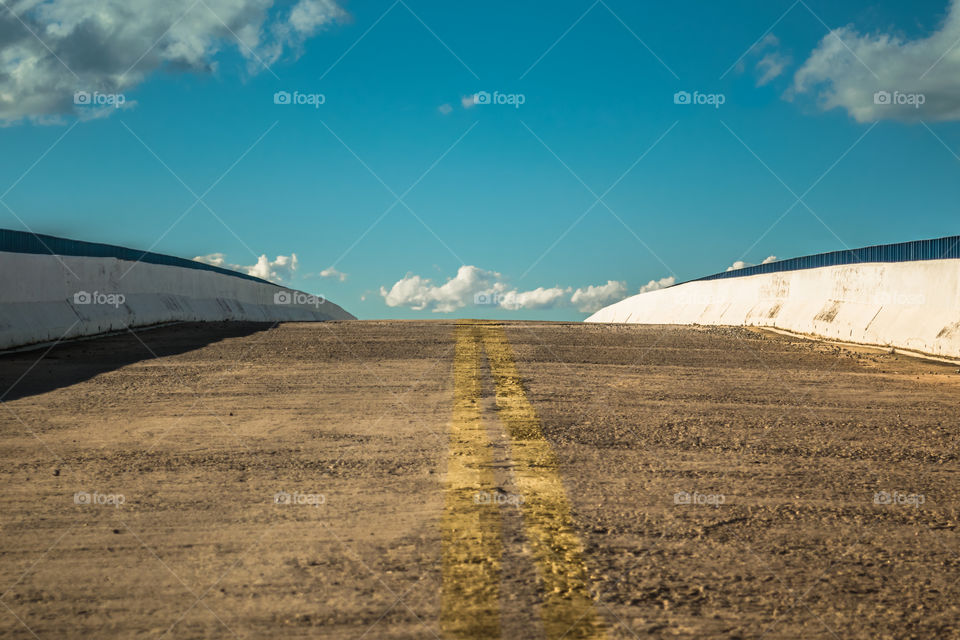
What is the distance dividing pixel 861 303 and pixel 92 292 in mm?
14927

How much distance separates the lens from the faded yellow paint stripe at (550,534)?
2.84m

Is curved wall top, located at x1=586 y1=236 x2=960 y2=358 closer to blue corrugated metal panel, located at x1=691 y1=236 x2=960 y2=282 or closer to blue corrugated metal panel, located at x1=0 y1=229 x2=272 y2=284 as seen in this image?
blue corrugated metal panel, located at x1=691 y1=236 x2=960 y2=282

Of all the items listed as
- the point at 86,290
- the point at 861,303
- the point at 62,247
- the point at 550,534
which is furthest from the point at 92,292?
the point at 861,303

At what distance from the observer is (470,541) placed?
3.58 metres

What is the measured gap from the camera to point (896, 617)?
291cm

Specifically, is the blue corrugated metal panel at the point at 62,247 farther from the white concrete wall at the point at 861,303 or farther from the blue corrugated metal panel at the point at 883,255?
the blue corrugated metal panel at the point at 883,255

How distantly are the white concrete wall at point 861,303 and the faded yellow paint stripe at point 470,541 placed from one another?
9.21 m

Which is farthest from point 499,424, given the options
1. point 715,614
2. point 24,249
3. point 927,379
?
point 24,249

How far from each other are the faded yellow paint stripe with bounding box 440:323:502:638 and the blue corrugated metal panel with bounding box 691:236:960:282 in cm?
999

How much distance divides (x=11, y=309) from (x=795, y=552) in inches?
506

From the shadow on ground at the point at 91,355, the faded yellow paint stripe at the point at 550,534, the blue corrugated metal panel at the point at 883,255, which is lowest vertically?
the faded yellow paint stripe at the point at 550,534

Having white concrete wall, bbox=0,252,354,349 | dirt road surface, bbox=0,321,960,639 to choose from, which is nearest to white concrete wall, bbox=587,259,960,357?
dirt road surface, bbox=0,321,960,639

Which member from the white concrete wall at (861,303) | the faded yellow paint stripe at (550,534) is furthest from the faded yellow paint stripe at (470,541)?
the white concrete wall at (861,303)

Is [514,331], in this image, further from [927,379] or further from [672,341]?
[927,379]
